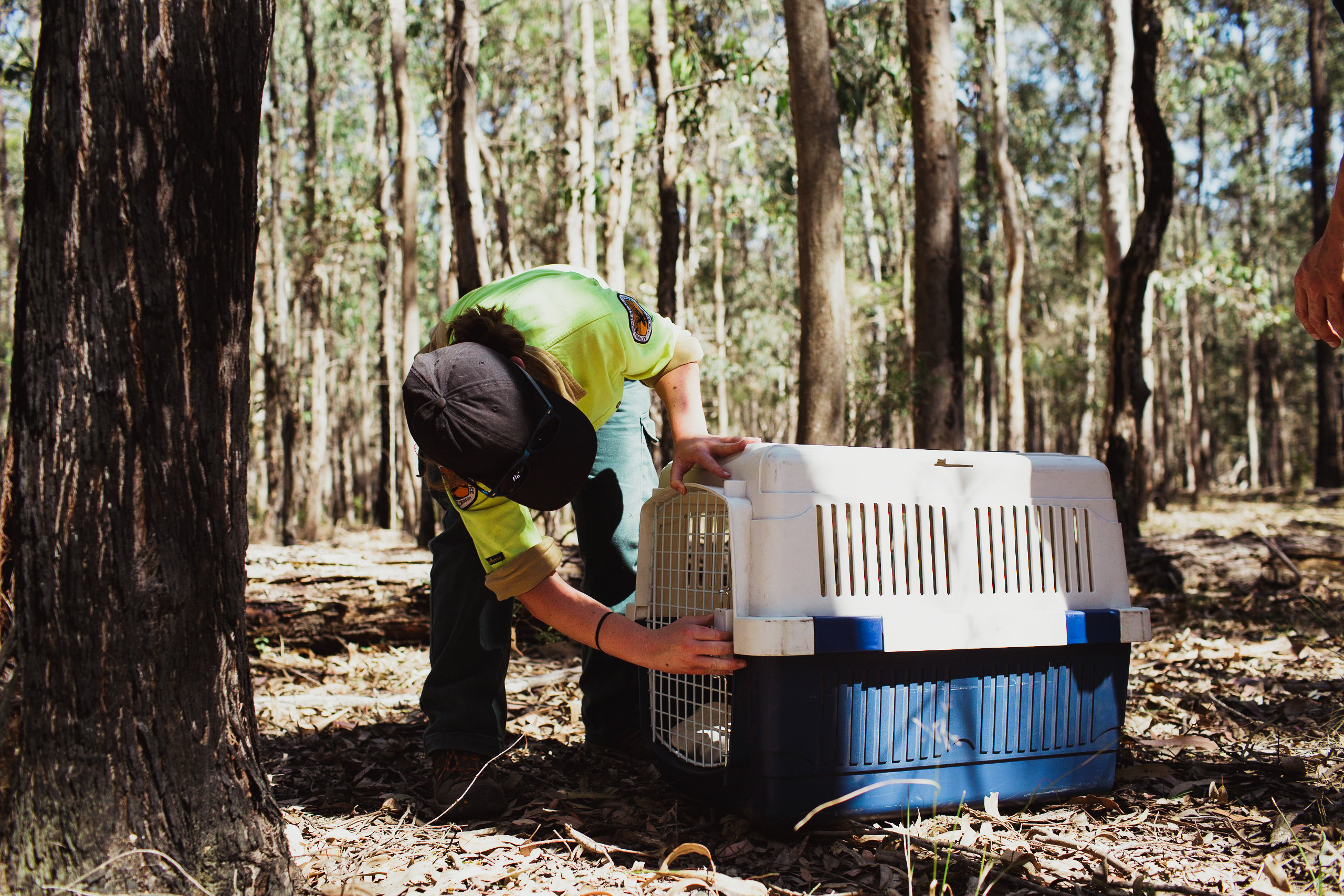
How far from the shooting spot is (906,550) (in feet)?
6.70

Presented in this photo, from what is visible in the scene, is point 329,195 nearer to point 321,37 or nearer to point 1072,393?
point 321,37

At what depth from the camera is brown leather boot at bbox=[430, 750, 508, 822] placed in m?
2.22

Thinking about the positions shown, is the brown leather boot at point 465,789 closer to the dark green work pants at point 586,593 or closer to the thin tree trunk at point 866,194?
the dark green work pants at point 586,593

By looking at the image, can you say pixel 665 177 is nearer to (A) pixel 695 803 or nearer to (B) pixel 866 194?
(A) pixel 695 803

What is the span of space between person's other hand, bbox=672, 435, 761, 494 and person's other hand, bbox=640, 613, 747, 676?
37 centimetres

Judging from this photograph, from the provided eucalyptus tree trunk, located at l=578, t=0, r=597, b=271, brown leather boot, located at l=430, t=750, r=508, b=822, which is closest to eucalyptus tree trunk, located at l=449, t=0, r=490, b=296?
eucalyptus tree trunk, located at l=578, t=0, r=597, b=271

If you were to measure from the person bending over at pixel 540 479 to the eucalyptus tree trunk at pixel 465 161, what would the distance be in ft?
15.5

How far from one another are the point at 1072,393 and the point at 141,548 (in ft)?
102

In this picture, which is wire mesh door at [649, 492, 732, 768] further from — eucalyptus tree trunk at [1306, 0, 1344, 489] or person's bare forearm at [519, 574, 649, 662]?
eucalyptus tree trunk at [1306, 0, 1344, 489]

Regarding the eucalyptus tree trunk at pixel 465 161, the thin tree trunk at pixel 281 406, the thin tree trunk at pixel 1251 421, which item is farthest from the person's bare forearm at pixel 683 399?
the thin tree trunk at pixel 1251 421

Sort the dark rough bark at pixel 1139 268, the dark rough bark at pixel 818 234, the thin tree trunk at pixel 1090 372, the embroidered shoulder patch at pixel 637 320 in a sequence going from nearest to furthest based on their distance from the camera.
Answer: the embroidered shoulder patch at pixel 637 320 < the dark rough bark at pixel 818 234 < the dark rough bark at pixel 1139 268 < the thin tree trunk at pixel 1090 372

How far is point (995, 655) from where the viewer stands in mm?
2082

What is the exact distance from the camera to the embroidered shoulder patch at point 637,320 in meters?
2.30

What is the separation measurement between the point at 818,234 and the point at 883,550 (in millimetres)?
2505
